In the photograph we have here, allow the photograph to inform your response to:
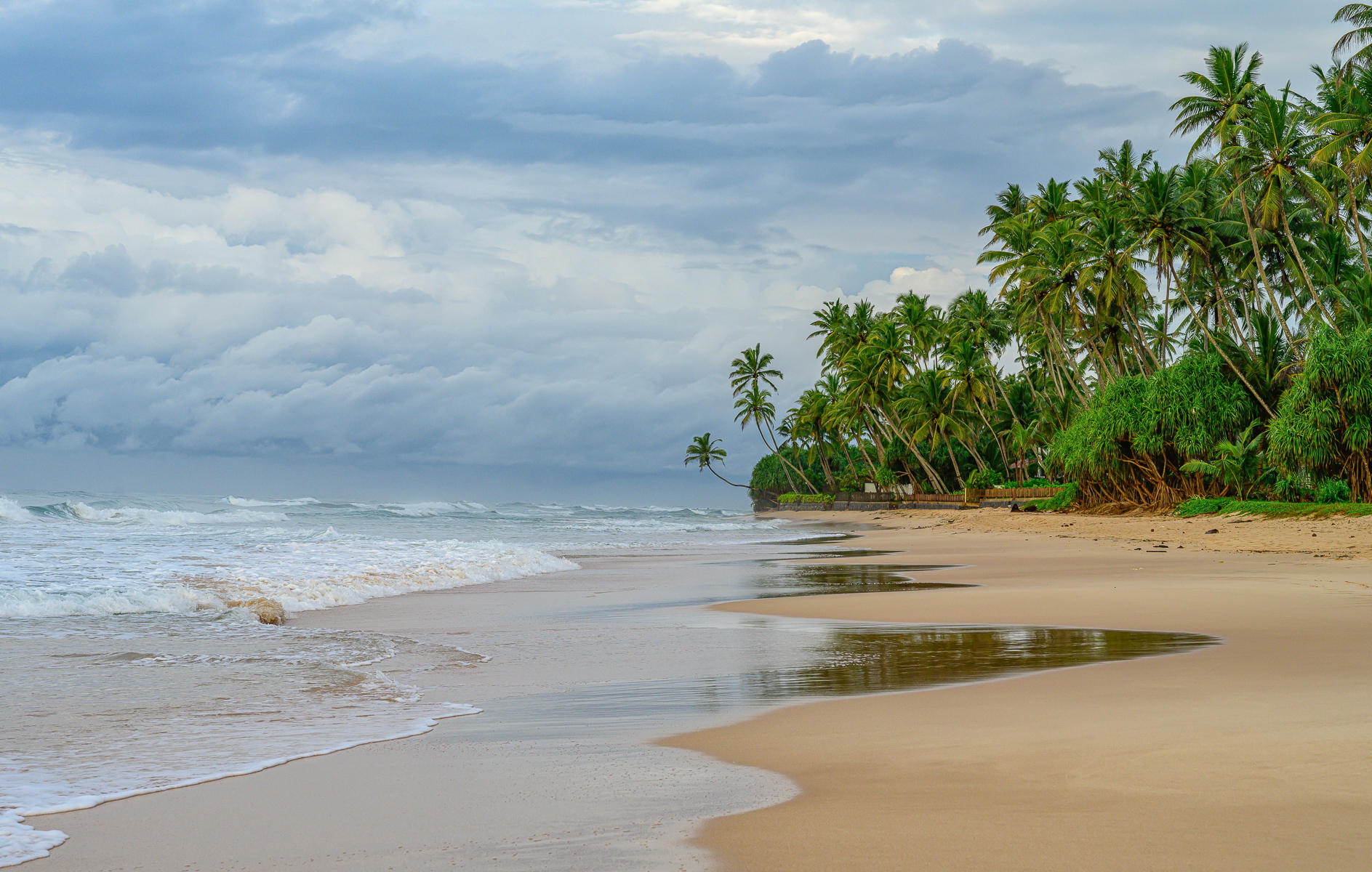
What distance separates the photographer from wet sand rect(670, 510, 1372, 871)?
2840 millimetres

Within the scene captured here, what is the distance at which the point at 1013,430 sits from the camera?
53812 millimetres

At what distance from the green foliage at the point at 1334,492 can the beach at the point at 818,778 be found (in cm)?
2004

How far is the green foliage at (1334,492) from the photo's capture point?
24656 millimetres

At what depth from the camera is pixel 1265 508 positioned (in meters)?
25.3

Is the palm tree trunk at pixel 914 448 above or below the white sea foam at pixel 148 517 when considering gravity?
above

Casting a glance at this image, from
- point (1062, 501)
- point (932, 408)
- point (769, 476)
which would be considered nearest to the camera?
point (1062, 501)

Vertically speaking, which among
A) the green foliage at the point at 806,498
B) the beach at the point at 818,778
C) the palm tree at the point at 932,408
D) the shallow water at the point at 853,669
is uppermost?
the palm tree at the point at 932,408

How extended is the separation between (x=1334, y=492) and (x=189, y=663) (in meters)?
26.8

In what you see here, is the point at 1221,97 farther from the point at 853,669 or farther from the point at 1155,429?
the point at 853,669

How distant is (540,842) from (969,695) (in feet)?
10.2

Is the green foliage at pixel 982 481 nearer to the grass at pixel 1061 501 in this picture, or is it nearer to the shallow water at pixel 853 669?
the grass at pixel 1061 501

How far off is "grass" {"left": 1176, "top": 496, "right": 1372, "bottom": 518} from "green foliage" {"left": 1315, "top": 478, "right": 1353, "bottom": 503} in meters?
0.81

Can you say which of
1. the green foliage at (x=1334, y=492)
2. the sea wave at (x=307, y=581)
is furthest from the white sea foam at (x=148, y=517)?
the green foliage at (x=1334, y=492)

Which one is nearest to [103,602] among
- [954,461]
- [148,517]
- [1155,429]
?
[1155,429]
